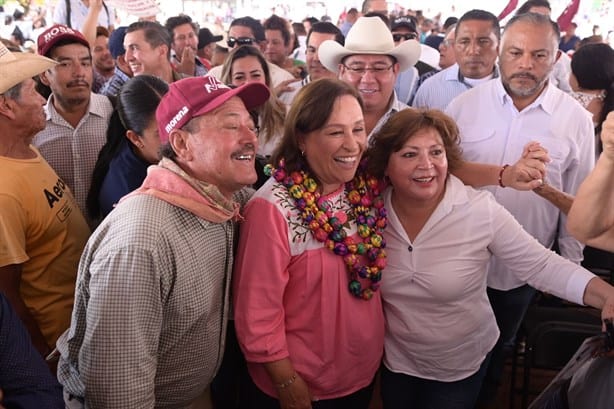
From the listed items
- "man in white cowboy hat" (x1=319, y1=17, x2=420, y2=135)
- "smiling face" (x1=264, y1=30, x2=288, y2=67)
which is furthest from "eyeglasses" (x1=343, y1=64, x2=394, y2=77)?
"smiling face" (x1=264, y1=30, x2=288, y2=67)

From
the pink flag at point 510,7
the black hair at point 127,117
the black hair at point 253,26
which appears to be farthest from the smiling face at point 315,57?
the pink flag at point 510,7

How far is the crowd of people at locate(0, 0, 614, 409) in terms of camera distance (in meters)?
1.42

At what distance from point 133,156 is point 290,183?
28.8 inches

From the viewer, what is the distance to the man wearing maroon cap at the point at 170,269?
4.49ft

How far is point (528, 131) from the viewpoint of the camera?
2523 millimetres

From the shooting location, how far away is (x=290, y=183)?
179 centimetres

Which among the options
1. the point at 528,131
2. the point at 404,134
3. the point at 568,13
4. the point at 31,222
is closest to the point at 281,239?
the point at 404,134

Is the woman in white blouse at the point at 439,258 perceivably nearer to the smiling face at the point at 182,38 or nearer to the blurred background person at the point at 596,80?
the blurred background person at the point at 596,80

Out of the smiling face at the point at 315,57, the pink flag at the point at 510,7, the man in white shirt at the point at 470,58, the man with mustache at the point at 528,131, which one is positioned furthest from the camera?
the pink flag at the point at 510,7

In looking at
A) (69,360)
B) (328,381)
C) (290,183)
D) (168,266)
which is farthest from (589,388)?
(69,360)

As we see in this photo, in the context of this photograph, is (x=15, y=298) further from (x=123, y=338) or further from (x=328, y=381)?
(x=328, y=381)

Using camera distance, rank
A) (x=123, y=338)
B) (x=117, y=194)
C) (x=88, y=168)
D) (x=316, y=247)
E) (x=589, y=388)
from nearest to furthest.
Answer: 1. (x=123, y=338)
2. (x=589, y=388)
3. (x=316, y=247)
4. (x=117, y=194)
5. (x=88, y=168)

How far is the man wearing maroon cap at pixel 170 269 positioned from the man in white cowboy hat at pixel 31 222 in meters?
0.40

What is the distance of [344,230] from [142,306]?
0.72 meters
